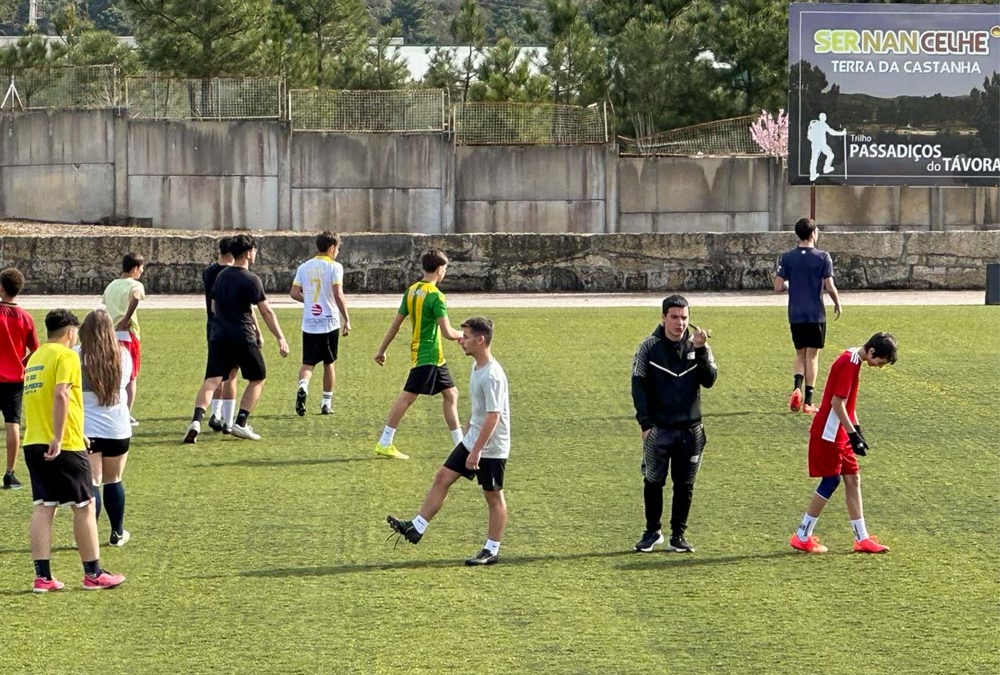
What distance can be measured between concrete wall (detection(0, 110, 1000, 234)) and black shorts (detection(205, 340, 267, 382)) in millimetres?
26035

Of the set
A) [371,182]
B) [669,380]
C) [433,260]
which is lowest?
[669,380]

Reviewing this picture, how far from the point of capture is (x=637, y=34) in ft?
148

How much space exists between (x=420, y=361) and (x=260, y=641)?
203 inches

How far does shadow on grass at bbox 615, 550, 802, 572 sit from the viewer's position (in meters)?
9.42

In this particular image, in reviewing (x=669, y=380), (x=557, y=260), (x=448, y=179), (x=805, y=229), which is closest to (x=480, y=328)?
(x=669, y=380)

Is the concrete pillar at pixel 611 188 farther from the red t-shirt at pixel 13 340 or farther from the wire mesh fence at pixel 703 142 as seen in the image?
the red t-shirt at pixel 13 340

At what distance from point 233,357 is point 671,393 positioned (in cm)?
509

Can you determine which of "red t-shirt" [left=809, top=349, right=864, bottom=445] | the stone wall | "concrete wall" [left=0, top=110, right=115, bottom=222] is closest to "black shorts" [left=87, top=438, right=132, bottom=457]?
"red t-shirt" [left=809, top=349, right=864, bottom=445]

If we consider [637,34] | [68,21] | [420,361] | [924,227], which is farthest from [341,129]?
[420,361]

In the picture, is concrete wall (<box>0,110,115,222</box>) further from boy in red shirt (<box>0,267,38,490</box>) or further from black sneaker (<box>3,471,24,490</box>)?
boy in red shirt (<box>0,267,38,490</box>)

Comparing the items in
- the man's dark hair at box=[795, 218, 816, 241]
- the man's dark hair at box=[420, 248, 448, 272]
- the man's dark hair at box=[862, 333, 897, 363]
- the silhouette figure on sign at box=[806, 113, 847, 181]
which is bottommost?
the man's dark hair at box=[862, 333, 897, 363]

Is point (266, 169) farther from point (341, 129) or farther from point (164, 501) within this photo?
point (164, 501)

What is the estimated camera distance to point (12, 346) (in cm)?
1131

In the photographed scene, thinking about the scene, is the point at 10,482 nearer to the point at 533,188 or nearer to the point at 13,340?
the point at 13,340
